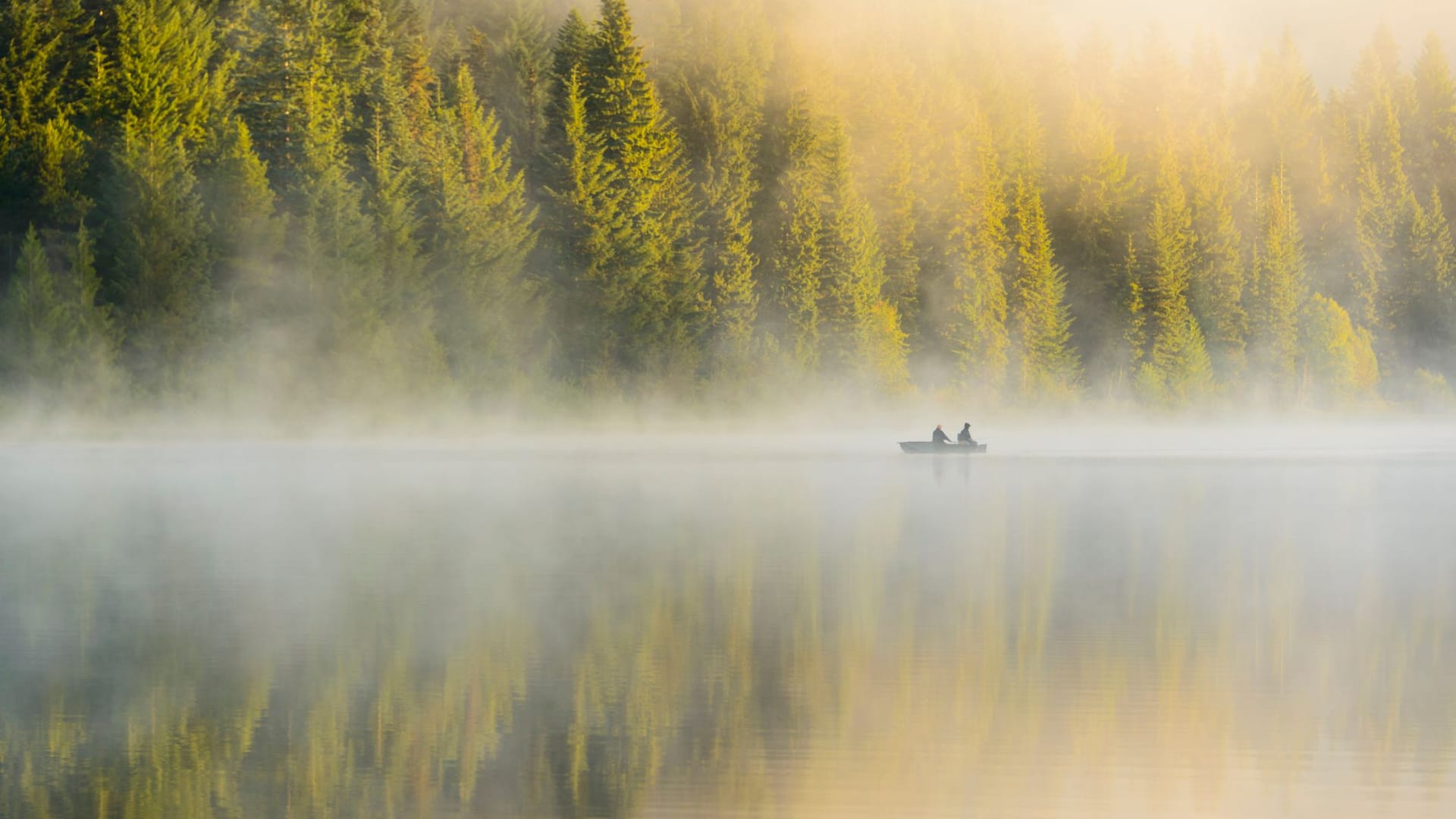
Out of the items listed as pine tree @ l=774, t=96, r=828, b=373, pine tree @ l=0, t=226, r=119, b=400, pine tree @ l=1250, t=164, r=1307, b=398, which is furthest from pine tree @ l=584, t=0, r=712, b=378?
pine tree @ l=1250, t=164, r=1307, b=398

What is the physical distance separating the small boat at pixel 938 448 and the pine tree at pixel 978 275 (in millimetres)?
29890

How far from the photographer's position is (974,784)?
923 cm

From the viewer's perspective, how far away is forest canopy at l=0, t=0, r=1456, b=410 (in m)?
52.6

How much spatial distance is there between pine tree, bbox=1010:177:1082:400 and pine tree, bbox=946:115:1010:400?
1.28m

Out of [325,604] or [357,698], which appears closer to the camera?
[357,698]

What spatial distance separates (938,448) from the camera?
48.4 metres

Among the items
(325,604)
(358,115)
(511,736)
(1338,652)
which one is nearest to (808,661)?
(511,736)

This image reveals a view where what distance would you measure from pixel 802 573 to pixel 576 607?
139 inches

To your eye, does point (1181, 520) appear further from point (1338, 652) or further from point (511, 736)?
point (511, 736)

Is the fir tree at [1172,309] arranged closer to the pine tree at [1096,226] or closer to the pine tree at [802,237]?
the pine tree at [1096,226]

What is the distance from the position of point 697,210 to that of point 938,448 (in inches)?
932

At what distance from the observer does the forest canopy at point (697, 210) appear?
52.6 m

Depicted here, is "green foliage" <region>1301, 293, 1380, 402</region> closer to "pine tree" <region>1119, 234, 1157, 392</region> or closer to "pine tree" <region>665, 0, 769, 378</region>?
"pine tree" <region>1119, 234, 1157, 392</region>

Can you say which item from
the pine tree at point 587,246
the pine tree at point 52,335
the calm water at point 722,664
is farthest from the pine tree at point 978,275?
the calm water at point 722,664
